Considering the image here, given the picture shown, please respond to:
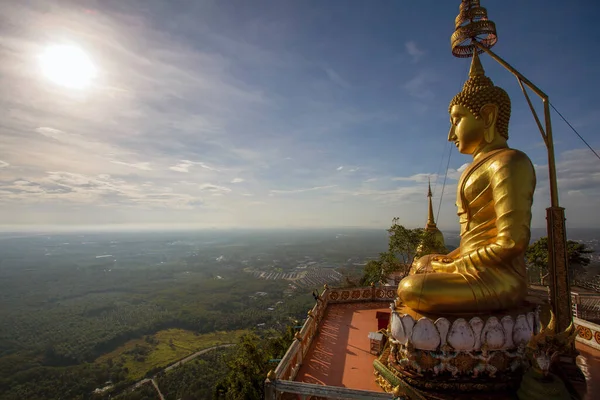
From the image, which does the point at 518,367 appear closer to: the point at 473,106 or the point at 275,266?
the point at 473,106

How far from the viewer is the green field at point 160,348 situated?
5250 centimetres

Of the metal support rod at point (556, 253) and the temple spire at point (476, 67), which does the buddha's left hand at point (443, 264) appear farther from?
the temple spire at point (476, 67)

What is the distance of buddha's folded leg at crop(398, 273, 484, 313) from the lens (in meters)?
5.84

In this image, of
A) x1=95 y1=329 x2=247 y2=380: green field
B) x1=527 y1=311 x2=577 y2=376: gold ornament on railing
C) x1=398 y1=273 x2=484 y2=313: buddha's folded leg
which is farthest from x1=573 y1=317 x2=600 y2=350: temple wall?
x1=95 y1=329 x2=247 y2=380: green field

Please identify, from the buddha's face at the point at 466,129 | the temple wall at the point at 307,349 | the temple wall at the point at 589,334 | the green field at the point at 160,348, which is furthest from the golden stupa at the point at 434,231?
the green field at the point at 160,348

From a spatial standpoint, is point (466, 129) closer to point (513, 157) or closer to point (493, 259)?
point (513, 157)

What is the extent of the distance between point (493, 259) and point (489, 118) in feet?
11.4

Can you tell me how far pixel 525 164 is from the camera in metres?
6.37

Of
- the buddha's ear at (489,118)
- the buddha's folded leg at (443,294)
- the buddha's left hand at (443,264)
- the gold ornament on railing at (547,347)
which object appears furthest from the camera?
the buddha's ear at (489,118)

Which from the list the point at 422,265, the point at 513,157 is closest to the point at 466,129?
the point at 513,157

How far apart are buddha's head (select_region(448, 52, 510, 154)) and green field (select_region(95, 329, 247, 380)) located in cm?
5781

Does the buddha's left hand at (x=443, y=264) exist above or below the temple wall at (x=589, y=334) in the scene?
above

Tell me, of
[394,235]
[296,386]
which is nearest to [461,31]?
[296,386]

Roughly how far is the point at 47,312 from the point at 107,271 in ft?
243
